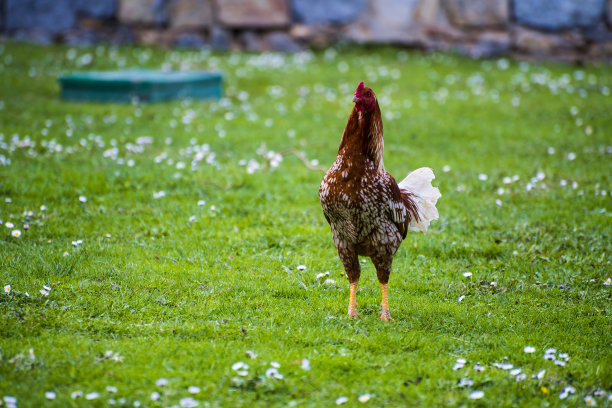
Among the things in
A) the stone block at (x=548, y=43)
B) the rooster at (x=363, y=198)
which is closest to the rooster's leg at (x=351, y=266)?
the rooster at (x=363, y=198)

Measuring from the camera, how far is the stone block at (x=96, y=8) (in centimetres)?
1598

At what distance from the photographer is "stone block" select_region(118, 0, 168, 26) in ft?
52.2

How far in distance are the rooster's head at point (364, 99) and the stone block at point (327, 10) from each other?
40.8 feet

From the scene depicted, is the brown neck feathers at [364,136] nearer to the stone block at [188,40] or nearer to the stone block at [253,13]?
the stone block at [253,13]

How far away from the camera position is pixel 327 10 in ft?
53.2

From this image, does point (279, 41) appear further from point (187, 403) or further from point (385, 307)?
point (187, 403)

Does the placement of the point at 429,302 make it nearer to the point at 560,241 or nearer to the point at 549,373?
the point at 549,373

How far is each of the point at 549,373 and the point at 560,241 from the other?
260 centimetres

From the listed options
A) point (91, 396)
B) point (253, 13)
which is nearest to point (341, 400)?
point (91, 396)

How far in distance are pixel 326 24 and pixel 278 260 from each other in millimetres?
11870

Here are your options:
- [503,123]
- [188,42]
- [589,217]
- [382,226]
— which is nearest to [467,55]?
[503,123]

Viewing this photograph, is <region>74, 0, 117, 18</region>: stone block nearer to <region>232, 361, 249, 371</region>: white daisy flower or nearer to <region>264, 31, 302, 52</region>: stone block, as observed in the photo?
<region>264, 31, 302, 52</region>: stone block

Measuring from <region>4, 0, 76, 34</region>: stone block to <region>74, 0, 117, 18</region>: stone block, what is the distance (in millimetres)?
199

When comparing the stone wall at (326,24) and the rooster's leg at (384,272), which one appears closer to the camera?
the rooster's leg at (384,272)
